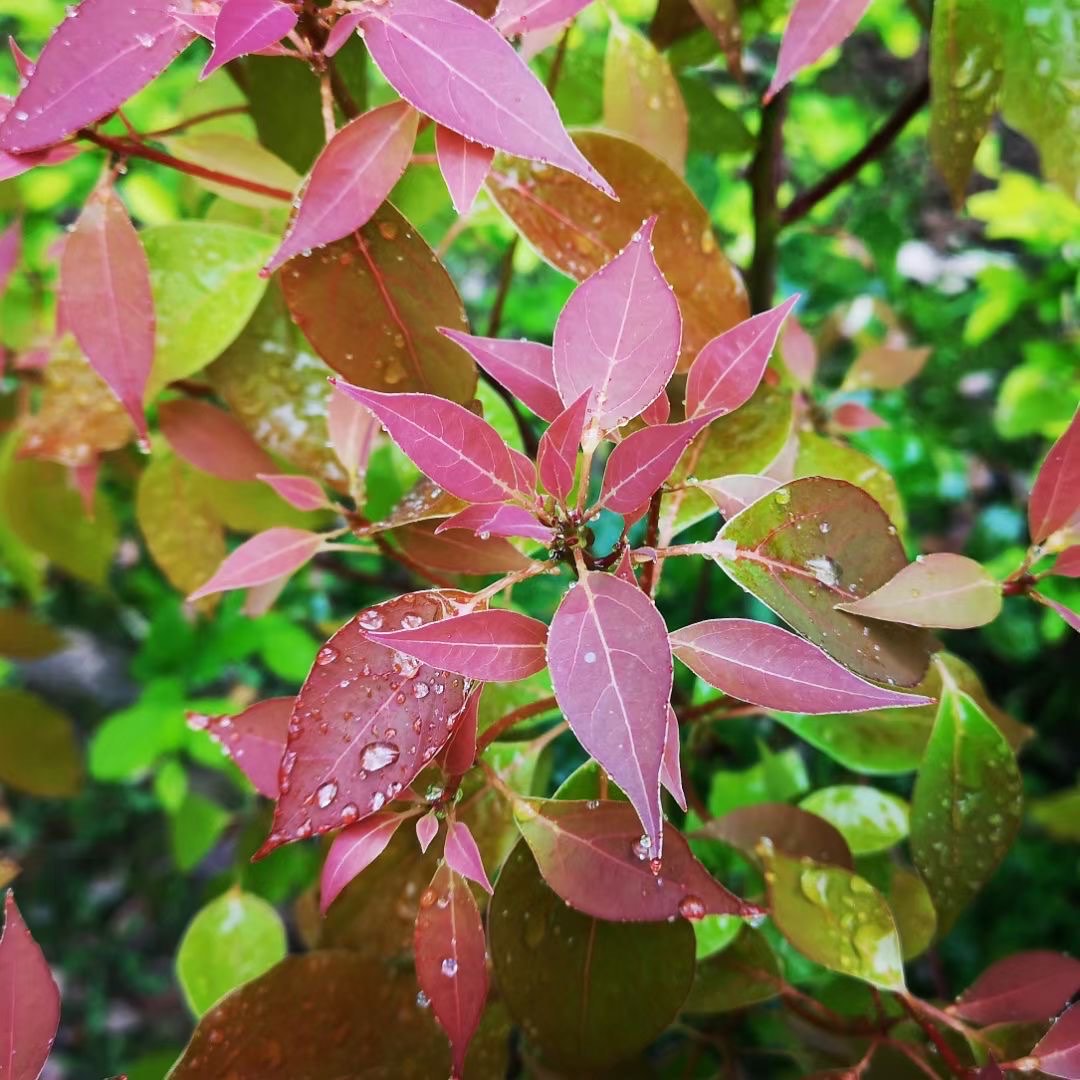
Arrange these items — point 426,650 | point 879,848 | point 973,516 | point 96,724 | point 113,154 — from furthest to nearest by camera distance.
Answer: point 96,724, point 973,516, point 879,848, point 113,154, point 426,650

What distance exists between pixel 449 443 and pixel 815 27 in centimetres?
25

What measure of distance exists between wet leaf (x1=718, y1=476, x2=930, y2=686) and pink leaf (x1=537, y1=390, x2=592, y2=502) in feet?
0.23

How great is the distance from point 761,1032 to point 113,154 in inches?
34.5

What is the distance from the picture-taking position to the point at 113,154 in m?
0.40

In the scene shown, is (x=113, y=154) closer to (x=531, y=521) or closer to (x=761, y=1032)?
(x=531, y=521)

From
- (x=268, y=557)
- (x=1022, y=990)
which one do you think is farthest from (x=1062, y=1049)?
(x=268, y=557)

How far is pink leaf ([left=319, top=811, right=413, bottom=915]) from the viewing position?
349mm

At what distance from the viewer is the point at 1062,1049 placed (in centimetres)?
38

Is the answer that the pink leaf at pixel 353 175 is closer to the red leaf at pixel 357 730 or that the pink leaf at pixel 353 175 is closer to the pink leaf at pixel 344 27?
the pink leaf at pixel 344 27

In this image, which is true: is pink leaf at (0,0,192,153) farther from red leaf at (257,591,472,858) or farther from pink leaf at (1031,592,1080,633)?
pink leaf at (1031,592,1080,633)

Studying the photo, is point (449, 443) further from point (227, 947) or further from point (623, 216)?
point (227, 947)

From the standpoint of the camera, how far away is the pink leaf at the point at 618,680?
Answer: 256 millimetres

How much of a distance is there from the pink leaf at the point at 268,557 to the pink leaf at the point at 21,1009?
6.7 inches

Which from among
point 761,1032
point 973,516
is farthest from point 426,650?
point 973,516
